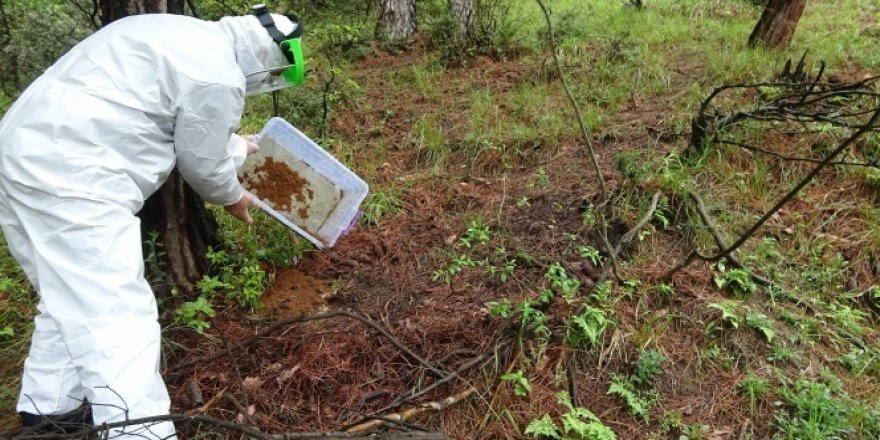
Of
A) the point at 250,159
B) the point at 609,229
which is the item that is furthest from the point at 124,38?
the point at 609,229

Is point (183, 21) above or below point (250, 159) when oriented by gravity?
above

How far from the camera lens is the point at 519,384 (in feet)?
7.51

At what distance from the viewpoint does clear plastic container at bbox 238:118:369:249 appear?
314 cm

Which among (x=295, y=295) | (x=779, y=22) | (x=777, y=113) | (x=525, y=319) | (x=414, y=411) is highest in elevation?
(x=779, y=22)

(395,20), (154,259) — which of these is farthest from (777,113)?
(395,20)

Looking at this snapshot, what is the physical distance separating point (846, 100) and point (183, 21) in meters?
4.33

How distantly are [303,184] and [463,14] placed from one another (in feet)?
12.5

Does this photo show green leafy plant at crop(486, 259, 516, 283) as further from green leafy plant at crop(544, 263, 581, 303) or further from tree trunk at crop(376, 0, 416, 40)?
tree trunk at crop(376, 0, 416, 40)

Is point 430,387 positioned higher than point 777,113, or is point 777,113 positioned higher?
point 777,113

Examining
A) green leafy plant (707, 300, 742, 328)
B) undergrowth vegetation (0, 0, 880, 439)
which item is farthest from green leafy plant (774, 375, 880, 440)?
green leafy plant (707, 300, 742, 328)

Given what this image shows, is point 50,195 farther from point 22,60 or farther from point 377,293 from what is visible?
point 22,60

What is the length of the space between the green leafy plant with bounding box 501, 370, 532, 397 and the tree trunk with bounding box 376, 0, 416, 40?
5242 millimetres

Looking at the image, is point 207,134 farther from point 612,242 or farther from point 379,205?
point 612,242

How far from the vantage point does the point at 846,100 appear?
13.1 ft
